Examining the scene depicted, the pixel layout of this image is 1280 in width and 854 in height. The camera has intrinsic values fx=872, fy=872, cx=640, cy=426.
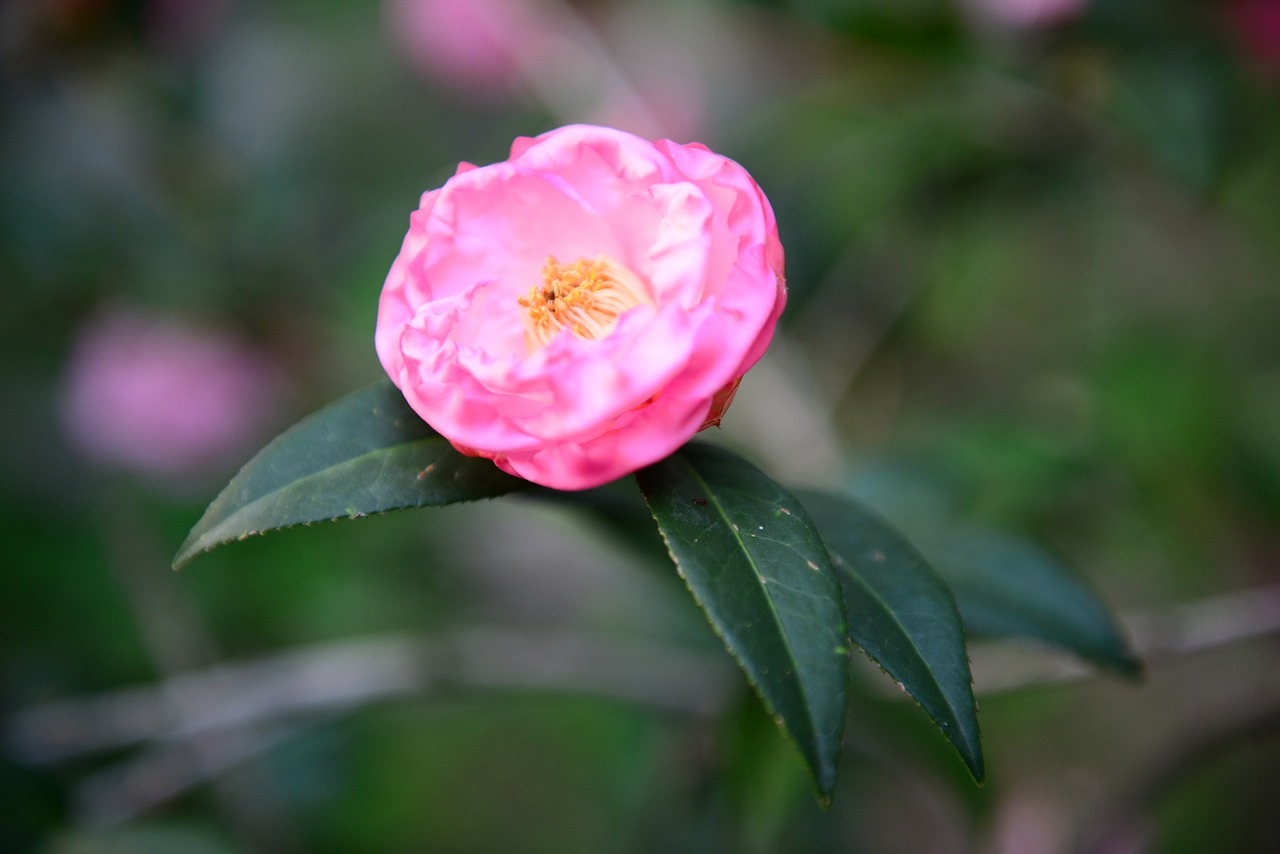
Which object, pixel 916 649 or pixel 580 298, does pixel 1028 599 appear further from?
pixel 580 298

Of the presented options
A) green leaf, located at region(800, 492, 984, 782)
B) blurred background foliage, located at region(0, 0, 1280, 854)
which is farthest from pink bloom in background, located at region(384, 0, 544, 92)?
green leaf, located at region(800, 492, 984, 782)

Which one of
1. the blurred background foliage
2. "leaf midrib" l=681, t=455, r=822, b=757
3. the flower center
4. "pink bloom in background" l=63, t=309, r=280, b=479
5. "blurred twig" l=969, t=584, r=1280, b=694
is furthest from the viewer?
"pink bloom in background" l=63, t=309, r=280, b=479

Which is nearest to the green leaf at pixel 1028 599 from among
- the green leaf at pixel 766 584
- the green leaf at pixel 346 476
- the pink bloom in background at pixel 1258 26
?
the green leaf at pixel 766 584

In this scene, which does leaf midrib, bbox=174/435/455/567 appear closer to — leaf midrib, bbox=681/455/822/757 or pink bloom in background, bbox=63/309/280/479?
leaf midrib, bbox=681/455/822/757

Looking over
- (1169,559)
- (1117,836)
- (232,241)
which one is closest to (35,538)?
(232,241)

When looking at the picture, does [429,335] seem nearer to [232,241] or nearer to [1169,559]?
[232,241]

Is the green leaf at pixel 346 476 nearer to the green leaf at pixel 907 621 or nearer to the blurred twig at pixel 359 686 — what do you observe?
the green leaf at pixel 907 621
